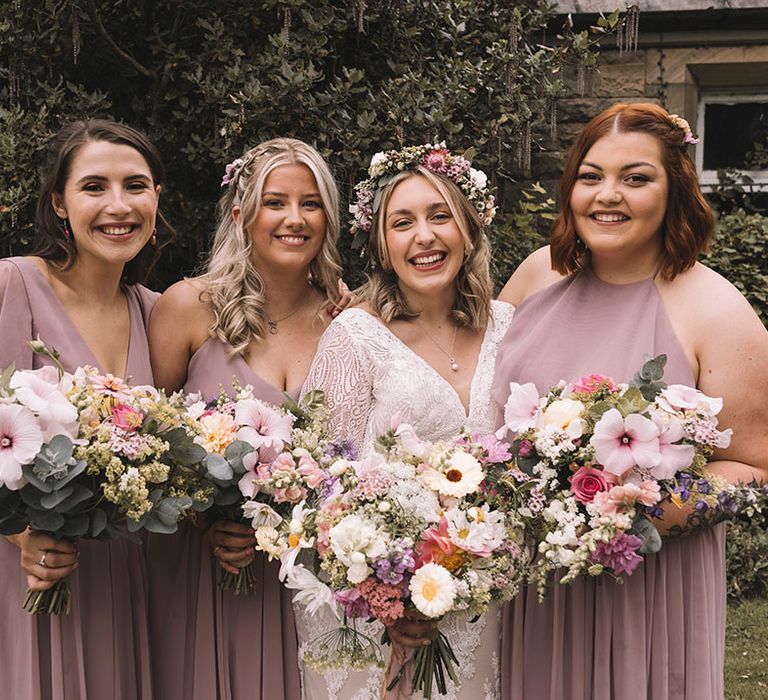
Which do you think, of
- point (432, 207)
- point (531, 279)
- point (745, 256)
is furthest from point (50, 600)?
point (745, 256)

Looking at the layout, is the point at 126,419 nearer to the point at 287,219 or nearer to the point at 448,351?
the point at 287,219

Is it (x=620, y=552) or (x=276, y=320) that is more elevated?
(x=276, y=320)

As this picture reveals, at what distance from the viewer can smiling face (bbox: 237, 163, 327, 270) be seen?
3.78 metres

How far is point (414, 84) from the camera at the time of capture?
562cm

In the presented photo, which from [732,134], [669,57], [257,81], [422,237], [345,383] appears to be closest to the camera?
Result: [345,383]

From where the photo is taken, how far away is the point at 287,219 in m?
3.76

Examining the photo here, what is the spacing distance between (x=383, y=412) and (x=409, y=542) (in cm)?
100

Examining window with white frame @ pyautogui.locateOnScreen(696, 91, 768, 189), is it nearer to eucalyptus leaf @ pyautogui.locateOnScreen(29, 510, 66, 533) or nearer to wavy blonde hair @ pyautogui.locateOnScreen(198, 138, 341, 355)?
wavy blonde hair @ pyautogui.locateOnScreen(198, 138, 341, 355)

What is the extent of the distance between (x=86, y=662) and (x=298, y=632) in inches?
31.1

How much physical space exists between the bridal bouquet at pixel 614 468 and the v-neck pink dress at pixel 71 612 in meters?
1.55

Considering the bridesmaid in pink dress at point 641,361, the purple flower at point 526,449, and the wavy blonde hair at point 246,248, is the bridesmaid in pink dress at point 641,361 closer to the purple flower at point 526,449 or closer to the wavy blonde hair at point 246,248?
the purple flower at point 526,449

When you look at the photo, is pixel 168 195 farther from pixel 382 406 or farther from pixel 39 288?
pixel 382 406

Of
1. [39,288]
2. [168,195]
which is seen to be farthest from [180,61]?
[39,288]

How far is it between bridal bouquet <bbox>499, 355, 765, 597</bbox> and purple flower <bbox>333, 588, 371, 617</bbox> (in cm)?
50
